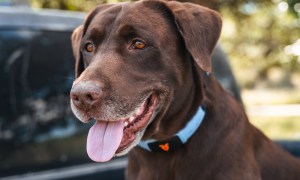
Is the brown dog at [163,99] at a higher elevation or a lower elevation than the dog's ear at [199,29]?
lower

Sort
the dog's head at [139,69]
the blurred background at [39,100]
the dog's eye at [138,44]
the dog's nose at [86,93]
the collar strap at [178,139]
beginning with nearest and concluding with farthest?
the dog's nose at [86,93]
the dog's head at [139,69]
the dog's eye at [138,44]
the collar strap at [178,139]
the blurred background at [39,100]

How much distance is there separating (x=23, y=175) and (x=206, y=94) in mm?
1102

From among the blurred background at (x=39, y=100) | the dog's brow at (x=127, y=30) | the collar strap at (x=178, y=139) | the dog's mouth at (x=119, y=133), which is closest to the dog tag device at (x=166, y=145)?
the collar strap at (x=178, y=139)

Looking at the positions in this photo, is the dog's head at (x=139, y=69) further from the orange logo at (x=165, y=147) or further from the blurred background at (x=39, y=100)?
the blurred background at (x=39, y=100)

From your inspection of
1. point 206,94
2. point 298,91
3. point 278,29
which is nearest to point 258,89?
point 298,91

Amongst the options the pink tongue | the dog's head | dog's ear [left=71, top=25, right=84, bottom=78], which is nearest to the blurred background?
dog's ear [left=71, top=25, right=84, bottom=78]

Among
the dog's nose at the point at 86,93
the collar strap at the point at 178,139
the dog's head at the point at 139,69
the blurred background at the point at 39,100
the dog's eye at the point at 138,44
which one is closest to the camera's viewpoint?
the dog's nose at the point at 86,93

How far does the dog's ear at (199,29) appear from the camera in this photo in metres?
2.93

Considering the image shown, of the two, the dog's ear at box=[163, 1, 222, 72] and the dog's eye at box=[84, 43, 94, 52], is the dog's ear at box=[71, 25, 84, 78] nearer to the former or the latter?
the dog's eye at box=[84, 43, 94, 52]

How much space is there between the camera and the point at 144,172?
3.21m

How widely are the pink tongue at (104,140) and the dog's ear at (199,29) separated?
1.70 ft

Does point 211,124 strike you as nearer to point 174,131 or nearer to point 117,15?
point 174,131

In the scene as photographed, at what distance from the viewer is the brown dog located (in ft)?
9.14

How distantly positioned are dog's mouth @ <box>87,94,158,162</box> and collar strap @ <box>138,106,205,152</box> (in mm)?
224
